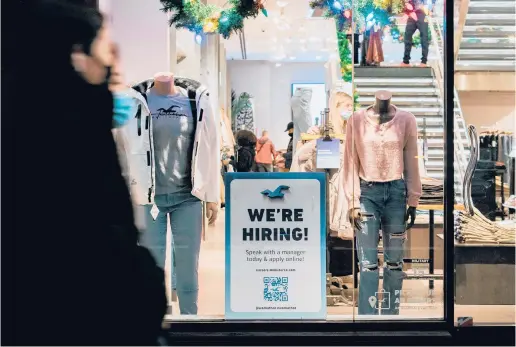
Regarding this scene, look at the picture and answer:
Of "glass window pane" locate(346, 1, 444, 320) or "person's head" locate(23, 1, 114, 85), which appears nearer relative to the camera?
"person's head" locate(23, 1, 114, 85)

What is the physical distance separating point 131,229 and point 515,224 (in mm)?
3813

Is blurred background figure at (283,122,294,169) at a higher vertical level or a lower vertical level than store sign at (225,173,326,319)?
higher

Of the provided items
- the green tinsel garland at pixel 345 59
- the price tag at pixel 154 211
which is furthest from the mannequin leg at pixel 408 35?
the price tag at pixel 154 211

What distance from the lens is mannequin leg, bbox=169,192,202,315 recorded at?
11.7ft

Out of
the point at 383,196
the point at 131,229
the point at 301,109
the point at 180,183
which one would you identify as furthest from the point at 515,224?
the point at 131,229

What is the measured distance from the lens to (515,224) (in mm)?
4562

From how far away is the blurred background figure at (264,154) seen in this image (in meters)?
3.62

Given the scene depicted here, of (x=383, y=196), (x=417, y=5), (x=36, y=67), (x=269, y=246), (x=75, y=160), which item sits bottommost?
(x=269, y=246)

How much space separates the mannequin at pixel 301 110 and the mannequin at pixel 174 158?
46 cm

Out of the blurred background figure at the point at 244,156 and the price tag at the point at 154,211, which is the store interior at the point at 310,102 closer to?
the blurred background figure at the point at 244,156

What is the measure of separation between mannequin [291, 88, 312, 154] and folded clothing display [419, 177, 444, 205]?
0.75 m

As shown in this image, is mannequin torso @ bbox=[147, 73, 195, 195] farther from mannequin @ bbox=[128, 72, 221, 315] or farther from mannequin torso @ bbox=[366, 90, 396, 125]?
mannequin torso @ bbox=[366, 90, 396, 125]

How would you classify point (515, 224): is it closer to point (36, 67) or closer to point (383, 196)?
point (383, 196)

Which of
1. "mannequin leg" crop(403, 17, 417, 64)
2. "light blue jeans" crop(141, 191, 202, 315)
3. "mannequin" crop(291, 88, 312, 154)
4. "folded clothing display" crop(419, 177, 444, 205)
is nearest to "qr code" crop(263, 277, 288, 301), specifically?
"light blue jeans" crop(141, 191, 202, 315)
